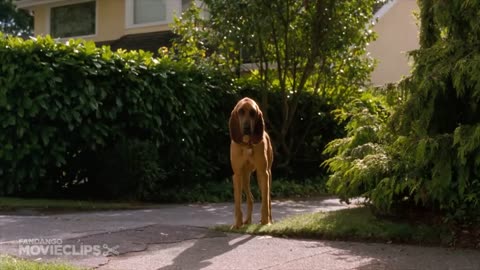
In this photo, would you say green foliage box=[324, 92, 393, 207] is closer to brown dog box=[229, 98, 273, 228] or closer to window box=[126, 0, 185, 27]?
brown dog box=[229, 98, 273, 228]

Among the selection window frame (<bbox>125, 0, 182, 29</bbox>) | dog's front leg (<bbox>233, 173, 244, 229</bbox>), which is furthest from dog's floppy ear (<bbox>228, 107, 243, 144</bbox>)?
window frame (<bbox>125, 0, 182, 29</bbox>)

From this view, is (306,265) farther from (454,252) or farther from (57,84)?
(57,84)

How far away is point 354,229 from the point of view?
8.00 meters

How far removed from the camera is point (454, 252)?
23.1 ft

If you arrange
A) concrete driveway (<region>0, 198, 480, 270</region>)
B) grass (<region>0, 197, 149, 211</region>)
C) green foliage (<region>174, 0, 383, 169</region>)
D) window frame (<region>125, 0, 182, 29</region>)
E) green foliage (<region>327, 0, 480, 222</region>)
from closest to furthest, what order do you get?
concrete driveway (<region>0, 198, 480, 270</region>) < green foliage (<region>327, 0, 480, 222</region>) < grass (<region>0, 197, 149, 211</region>) < green foliage (<region>174, 0, 383, 169</region>) < window frame (<region>125, 0, 182, 29</region>)

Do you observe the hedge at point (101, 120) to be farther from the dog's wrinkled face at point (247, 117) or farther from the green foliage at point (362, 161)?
the dog's wrinkled face at point (247, 117)

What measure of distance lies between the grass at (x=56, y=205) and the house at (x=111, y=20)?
33.2 feet

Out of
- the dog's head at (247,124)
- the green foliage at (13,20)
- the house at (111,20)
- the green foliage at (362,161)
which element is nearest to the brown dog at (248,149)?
the dog's head at (247,124)

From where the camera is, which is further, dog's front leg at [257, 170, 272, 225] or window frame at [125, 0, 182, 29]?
window frame at [125, 0, 182, 29]

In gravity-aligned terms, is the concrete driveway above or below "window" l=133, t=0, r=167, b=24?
below

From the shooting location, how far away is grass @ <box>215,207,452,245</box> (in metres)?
7.59

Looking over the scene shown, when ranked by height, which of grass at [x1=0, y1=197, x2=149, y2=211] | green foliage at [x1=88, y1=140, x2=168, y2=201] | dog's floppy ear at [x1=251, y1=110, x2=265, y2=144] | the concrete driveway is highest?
dog's floppy ear at [x1=251, y1=110, x2=265, y2=144]

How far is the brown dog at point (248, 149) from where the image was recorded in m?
8.16

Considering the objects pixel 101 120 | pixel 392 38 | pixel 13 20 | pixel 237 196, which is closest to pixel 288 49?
pixel 101 120
